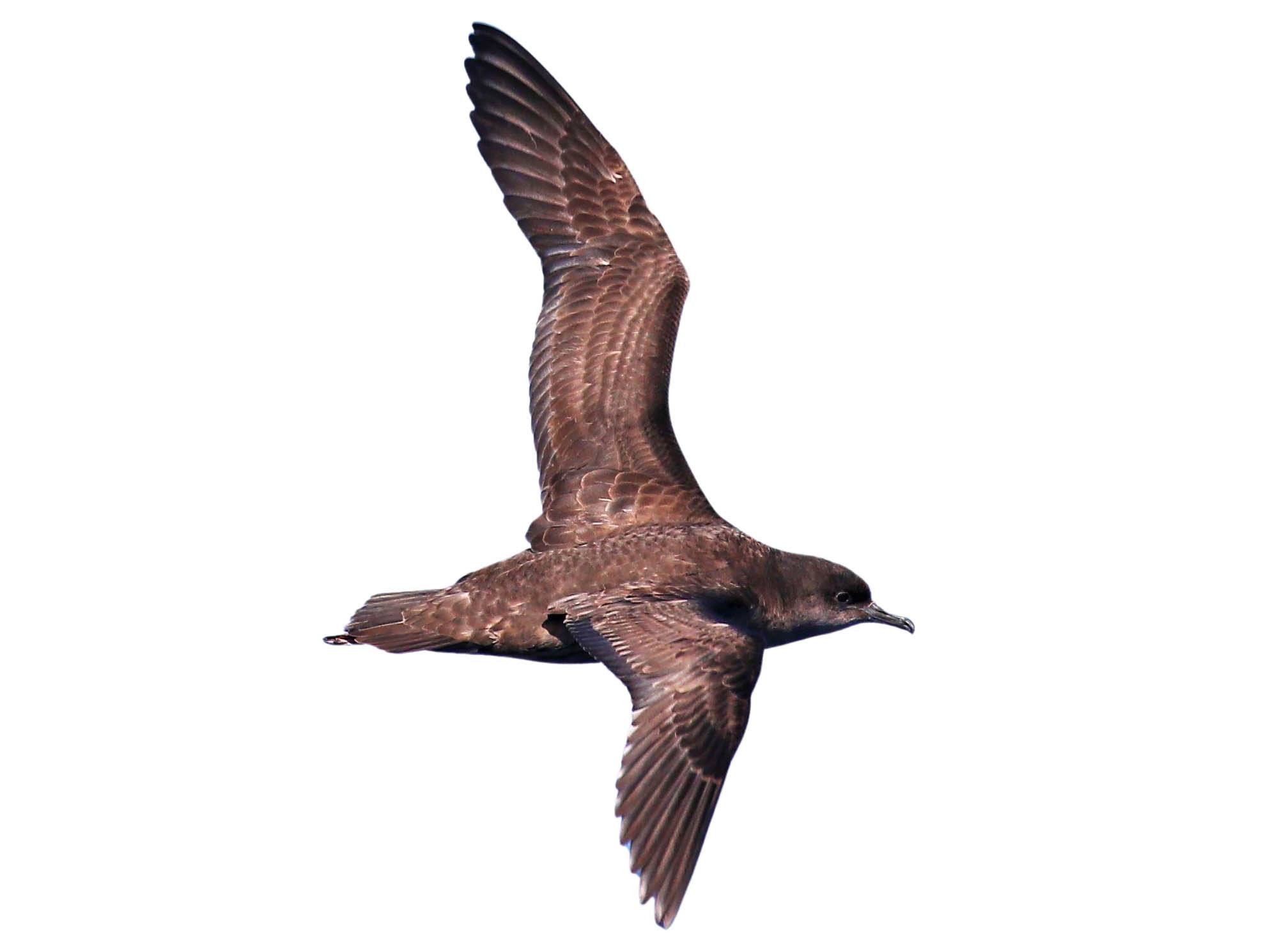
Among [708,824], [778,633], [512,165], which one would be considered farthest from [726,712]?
[512,165]

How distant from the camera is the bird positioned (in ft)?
33.6

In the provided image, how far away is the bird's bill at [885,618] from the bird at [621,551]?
2cm

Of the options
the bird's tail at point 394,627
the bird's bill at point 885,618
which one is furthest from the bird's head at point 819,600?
the bird's tail at point 394,627

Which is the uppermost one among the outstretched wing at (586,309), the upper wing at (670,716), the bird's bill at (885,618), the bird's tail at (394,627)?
the outstretched wing at (586,309)

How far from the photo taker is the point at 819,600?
1180 cm

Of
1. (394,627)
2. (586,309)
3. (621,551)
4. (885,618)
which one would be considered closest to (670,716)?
(621,551)

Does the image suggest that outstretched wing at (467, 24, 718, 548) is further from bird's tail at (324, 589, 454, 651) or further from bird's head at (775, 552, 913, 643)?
bird's tail at (324, 589, 454, 651)

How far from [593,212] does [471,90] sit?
42.4 inches

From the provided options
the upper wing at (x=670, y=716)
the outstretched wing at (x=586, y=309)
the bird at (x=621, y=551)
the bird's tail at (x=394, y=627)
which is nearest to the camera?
the upper wing at (x=670, y=716)

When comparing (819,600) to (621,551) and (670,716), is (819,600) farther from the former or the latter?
(670,716)

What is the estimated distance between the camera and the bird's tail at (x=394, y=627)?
11125 mm

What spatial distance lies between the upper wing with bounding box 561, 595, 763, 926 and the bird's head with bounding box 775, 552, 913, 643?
1.01 metres

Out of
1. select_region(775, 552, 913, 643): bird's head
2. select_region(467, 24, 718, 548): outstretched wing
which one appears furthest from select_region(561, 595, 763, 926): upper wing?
select_region(467, 24, 718, 548): outstretched wing

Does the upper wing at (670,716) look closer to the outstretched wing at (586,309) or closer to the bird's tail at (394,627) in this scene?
the bird's tail at (394,627)
